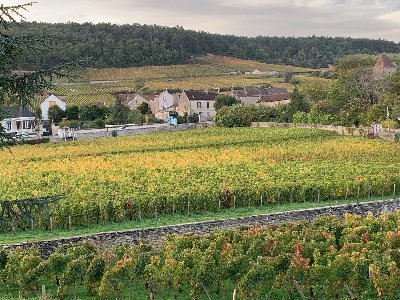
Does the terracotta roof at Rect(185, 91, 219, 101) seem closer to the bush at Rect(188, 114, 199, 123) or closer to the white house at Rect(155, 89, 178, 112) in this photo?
the white house at Rect(155, 89, 178, 112)

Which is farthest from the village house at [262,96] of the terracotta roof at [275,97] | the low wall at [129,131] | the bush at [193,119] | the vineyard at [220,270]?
the vineyard at [220,270]

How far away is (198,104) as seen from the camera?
97062mm

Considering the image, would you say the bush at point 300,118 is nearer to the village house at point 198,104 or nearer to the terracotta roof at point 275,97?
the village house at point 198,104

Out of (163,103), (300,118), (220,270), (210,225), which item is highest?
(163,103)

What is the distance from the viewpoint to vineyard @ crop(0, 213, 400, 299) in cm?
1775

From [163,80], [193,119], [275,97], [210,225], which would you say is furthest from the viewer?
[163,80]

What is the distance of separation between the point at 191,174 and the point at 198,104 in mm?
58800

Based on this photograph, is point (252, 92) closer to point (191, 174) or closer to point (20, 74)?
point (191, 174)

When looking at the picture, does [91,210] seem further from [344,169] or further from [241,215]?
[344,169]

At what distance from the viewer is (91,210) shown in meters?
28.7

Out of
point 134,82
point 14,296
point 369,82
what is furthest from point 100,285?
point 134,82

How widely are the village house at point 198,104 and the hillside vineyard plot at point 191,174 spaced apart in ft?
113

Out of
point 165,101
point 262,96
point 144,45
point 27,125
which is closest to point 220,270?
point 27,125

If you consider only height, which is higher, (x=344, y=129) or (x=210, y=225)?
(x=344, y=129)
